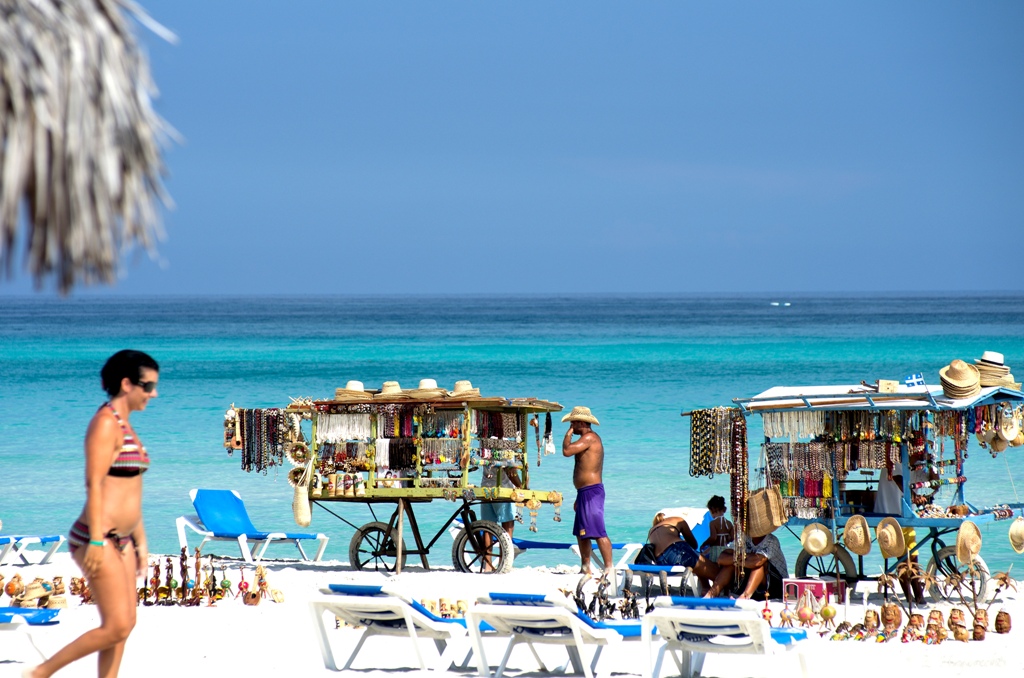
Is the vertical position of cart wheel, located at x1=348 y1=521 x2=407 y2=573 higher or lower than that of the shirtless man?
lower

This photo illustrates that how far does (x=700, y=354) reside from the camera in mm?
56156

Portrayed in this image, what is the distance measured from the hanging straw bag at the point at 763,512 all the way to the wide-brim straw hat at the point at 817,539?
0.32 m

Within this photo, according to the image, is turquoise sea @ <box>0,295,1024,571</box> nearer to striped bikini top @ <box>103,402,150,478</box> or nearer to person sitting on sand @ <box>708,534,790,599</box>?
person sitting on sand @ <box>708,534,790,599</box>

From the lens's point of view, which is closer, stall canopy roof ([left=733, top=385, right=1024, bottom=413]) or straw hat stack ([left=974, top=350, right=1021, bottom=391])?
stall canopy roof ([left=733, top=385, right=1024, bottom=413])

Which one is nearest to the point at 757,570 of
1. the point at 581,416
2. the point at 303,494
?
the point at 581,416

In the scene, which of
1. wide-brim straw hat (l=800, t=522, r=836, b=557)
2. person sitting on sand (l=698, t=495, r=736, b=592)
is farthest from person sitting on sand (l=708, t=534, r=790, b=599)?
wide-brim straw hat (l=800, t=522, r=836, b=557)

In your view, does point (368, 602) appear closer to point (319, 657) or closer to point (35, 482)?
point (319, 657)

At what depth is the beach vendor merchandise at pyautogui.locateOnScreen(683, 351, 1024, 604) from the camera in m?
9.79

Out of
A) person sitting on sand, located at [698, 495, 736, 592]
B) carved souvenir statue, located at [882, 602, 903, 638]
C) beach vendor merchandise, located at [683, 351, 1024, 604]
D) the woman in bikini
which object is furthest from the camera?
person sitting on sand, located at [698, 495, 736, 592]

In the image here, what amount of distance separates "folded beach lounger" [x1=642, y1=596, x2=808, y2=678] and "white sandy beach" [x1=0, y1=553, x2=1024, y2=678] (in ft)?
0.49

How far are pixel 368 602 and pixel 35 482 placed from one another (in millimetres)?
14100

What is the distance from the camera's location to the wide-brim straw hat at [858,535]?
9742 mm

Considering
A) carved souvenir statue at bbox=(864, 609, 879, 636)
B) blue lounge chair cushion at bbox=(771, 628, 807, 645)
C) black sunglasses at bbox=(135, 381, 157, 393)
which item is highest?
black sunglasses at bbox=(135, 381, 157, 393)

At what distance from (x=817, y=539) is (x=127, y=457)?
5941 mm
